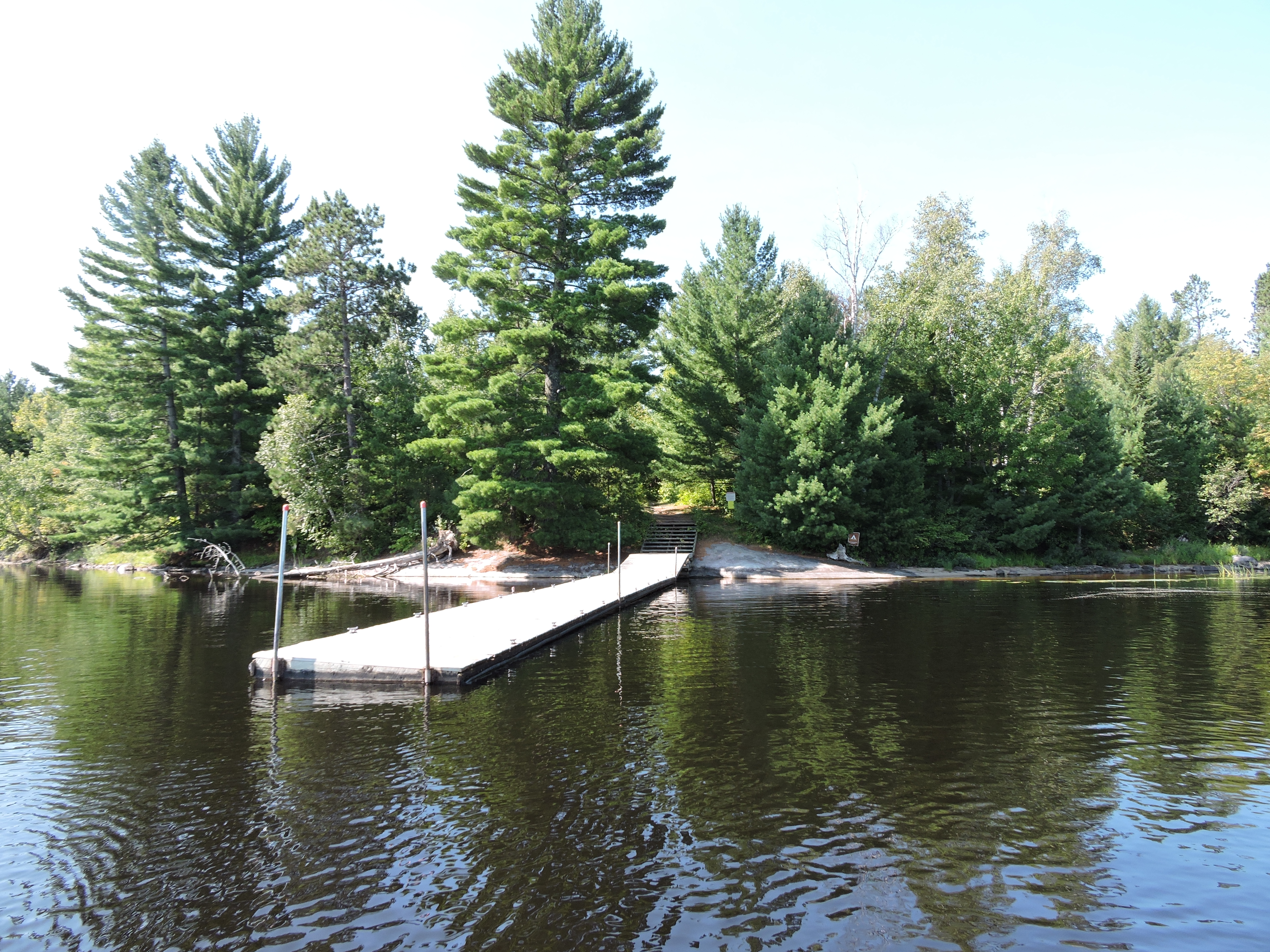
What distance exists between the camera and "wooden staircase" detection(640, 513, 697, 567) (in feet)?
108

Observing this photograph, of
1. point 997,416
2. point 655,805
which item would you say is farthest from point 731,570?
point 655,805

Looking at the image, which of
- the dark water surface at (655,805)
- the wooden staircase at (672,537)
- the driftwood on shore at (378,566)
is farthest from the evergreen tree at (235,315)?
the dark water surface at (655,805)

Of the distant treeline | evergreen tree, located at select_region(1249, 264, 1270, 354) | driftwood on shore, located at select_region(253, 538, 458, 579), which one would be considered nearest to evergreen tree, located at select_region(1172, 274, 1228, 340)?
evergreen tree, located at select_region(1249, 264, 1270, 354)

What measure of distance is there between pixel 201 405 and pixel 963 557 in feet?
117

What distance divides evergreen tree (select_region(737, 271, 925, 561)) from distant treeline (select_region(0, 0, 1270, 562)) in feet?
0.45

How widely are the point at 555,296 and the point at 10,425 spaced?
5973 centimetres

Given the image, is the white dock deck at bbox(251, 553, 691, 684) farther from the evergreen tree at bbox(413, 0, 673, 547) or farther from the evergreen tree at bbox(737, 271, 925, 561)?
the evergreen tree at bbox(737, 271, 925, 561)

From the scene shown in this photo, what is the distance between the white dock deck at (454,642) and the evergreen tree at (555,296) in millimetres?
8839

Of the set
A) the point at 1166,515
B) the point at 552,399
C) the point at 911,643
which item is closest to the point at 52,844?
the point at 911,643

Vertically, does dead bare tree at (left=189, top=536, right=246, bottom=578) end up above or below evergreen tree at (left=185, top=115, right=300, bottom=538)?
below

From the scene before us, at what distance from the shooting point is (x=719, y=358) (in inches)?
1437

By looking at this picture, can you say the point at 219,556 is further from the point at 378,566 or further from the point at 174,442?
the point at 378,566

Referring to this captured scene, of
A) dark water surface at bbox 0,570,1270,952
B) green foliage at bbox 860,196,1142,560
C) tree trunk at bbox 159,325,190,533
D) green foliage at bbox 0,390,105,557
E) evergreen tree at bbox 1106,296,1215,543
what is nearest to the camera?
dark water surface at bbox 0,570,1270,952

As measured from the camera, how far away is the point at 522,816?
6672mm
